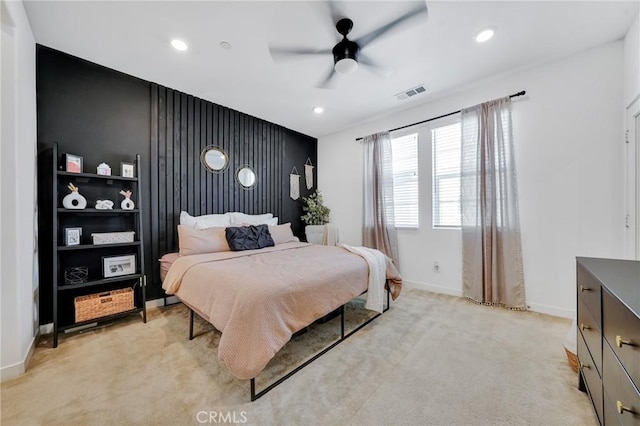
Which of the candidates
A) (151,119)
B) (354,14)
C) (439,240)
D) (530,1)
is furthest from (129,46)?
(439,240)

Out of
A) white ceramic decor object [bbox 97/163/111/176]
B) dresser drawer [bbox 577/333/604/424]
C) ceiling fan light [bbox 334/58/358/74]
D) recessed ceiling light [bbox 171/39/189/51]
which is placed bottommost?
dresser drawer [bbox 577/333/604/424]

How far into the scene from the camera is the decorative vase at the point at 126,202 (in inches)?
102

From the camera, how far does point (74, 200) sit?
229 centimetres

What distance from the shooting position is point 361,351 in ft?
6.43

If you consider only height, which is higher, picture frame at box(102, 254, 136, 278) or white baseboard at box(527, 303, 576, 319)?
picture frame at box(102, 254, 136, 278)

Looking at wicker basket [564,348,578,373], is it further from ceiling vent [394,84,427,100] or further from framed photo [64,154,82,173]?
framed photo [64,154,82,173]

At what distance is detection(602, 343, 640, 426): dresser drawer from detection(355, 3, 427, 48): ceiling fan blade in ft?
7.86

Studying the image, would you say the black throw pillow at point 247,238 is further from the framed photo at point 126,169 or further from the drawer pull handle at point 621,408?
the drawer pull handle at point 621,408

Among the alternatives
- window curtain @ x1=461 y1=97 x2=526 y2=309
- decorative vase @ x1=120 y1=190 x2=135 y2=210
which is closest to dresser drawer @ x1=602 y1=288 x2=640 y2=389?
window curtain @ x1=461 y1=97 x2=526 y2=309

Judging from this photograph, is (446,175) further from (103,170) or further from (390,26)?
(103,170)

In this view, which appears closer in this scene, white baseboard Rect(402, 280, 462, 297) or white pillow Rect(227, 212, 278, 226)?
white baseboard Rect(402, 280, 462, 297)

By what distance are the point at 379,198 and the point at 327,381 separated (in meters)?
2.87

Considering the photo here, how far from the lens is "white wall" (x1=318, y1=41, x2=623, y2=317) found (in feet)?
7.57

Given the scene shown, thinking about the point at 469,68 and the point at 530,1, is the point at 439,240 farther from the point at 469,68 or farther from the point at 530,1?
the point at 530,1
